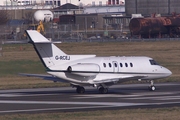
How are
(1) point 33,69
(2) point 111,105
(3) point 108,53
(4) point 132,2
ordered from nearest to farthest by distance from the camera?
1. (2) point 111,105
2. (1) point 33,69
3. (3) point 108,53
4. (4) point 132,2

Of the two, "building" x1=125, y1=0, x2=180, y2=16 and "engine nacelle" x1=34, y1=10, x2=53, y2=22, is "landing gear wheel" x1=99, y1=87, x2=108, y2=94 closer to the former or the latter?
"engine nacelle" x1=34, y1=10, x2=53, y2=22

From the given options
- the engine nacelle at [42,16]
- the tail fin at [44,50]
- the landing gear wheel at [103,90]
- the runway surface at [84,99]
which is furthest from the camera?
the engine nacelle at [42,16]

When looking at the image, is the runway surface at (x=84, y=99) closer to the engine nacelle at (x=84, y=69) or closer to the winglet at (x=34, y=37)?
the engine nacelle at (x=84, y=69)

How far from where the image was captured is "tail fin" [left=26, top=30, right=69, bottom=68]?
32188 millimetres

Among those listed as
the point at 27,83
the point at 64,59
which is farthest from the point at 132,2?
the point at 64,59

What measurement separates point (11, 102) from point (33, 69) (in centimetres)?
2127

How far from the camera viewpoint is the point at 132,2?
424ft

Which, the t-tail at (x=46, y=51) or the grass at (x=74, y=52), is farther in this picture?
the grass at (x=74, y=52)

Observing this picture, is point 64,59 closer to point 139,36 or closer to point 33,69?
point 33,69

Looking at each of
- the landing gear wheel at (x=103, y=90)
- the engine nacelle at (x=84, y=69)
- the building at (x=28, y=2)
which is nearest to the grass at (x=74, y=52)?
the landing gear wheel at (x=103, y=90)

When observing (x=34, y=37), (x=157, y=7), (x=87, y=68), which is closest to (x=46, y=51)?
(x=34, y=37)

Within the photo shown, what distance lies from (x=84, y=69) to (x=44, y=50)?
258cm

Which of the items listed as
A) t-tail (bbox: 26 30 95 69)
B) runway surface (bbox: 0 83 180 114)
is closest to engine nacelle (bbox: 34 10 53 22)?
runway surface (bbox: 0 83 180 114)

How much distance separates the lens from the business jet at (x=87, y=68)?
1270 inches
